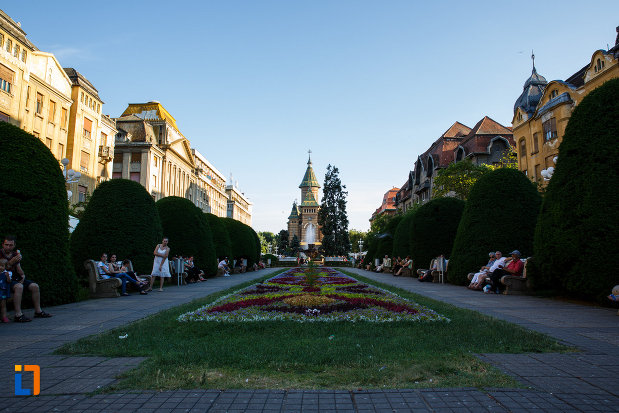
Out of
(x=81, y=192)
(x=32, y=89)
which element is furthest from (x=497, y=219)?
(x=81, y=192)

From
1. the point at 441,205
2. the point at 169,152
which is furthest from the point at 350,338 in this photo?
the point at 169,152

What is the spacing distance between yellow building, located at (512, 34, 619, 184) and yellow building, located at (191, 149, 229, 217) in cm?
5214

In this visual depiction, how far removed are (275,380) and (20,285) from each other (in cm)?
619

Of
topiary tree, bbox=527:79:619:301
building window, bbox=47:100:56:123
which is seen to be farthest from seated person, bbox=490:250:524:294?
building window, bbox=47:100:56:123

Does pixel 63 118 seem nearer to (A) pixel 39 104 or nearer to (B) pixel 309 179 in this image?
(A) pixel 39 104

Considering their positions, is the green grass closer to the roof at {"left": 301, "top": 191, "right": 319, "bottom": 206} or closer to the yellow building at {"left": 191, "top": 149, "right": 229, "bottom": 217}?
the yellow building at {"left": 191, "top": 149, "right": 229, "bottom": 217}

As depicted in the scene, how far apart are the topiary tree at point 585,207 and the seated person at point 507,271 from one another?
1.46 meters

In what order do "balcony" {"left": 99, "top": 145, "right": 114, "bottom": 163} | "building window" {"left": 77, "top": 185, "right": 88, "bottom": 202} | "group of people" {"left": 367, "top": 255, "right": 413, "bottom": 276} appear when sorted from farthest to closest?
"balcony" {"left": 99, "top": 145, "right": 114, "bottom": 163}
"building window" {"left": 77, "top": 185, "right": 88, "bottom": 202}
"group of people" {"left": 367, "top": 255, "right": 413, "bottom": 276}

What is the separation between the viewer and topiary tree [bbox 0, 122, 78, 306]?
898 cm

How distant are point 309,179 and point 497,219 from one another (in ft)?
444

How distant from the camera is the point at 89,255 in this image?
14000 millimetres

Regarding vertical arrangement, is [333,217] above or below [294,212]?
below

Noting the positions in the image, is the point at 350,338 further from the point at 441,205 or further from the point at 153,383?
the point at 441,205

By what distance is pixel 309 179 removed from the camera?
150125mm
